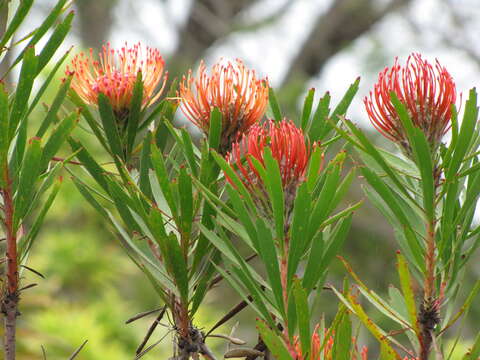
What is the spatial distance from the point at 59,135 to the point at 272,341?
0.11m

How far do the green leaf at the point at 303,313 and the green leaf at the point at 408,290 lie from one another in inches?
1.5

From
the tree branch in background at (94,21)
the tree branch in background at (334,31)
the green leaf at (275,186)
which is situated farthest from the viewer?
the tree branch in background at (334,31)

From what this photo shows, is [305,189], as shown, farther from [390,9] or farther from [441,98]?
[390,9]

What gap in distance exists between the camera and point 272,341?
0.73 feet

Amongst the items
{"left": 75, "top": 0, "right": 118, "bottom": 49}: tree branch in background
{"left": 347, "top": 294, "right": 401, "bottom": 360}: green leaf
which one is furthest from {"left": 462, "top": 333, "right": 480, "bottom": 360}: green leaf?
{"left": 75, "top": 0, "right": 118, "bottom": 49}: tree branch in background

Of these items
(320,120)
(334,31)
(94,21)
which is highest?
(94,21)

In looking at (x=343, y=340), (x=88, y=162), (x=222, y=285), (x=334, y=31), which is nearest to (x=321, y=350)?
(x=343, y=340)

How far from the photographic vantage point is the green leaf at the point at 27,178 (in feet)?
0.84

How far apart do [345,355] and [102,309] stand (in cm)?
202

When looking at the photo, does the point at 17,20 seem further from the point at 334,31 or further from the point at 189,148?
the point at 334,31

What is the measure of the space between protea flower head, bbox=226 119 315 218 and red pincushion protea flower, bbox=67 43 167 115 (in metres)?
0.08

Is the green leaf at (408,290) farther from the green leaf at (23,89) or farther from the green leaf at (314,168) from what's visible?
the green leaf at (23,89)

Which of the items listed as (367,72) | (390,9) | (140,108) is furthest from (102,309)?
(390,9)

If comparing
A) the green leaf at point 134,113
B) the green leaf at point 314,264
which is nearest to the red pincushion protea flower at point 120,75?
the green leaf at point 134,113
